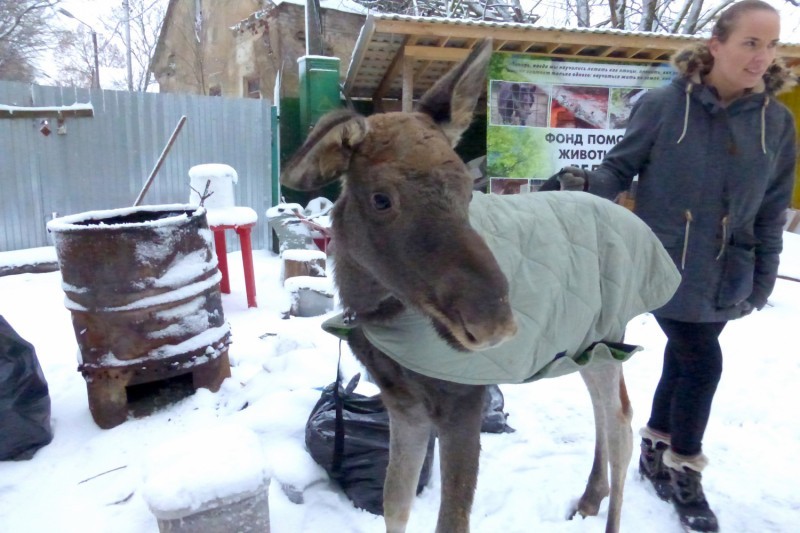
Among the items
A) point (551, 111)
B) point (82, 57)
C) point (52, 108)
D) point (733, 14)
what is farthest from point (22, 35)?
point (733, 14)

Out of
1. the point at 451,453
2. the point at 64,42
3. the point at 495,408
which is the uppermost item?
the point at 64,42

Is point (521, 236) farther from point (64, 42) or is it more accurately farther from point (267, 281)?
point (64, 42)

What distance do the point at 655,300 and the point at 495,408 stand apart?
1.46 metres

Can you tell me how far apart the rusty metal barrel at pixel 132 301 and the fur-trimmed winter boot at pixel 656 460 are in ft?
9.24

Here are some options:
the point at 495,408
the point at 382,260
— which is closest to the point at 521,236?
the point at 382,260

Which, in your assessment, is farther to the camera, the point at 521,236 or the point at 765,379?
the point at 765,379

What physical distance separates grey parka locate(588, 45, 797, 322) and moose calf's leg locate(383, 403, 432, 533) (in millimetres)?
1362

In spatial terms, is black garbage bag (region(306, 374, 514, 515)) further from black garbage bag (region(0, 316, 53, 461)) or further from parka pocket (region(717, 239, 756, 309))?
black garbage bag (region(0, 316, 53, 461))

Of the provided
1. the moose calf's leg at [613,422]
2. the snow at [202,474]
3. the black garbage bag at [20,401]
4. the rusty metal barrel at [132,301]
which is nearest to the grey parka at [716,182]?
the moose calf's leg at [613,422]

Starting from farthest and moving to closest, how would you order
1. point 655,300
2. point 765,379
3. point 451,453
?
1. point 765,379
2. point 655,300
3. point 451,453

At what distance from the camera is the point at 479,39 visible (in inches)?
273

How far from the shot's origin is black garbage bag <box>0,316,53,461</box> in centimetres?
306

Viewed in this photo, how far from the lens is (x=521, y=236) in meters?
2.11

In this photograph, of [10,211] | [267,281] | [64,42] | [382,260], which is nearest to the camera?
[382,260]
